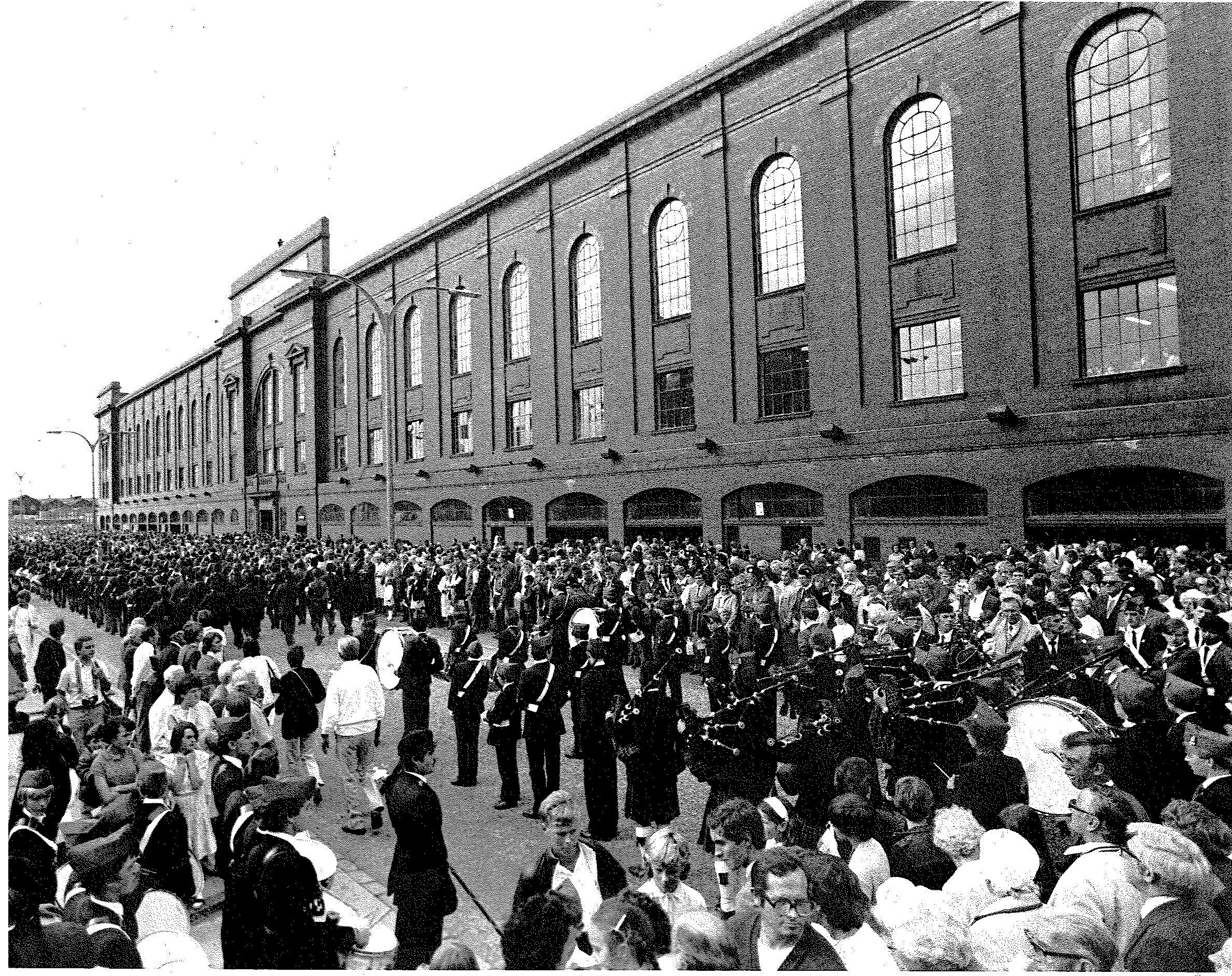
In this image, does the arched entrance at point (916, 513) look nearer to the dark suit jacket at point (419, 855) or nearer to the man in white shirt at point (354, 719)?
the man in white shirt at point (354, 719)

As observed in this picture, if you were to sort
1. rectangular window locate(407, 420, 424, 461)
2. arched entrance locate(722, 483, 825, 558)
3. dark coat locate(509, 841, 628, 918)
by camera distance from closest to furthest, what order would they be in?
dark coat locate(509, 841, 628, 918) → arched entrance locate(722, 483, 825, 558) → rectangular window locate(407, 420, 424, 461)

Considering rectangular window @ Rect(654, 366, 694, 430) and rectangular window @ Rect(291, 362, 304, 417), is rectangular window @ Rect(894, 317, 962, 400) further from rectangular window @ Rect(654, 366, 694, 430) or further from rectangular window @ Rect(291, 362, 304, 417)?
rectangular window @ Rect(291, 362, 304, 417)

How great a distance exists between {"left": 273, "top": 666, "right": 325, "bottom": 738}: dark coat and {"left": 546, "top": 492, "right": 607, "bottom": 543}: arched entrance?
66.2 feet

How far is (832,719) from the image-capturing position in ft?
21.1

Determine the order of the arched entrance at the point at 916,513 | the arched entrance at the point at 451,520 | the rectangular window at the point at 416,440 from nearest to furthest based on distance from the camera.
Answer: the arched entrance at the point at 916,513 → the arched entrance at the point at 451,520 → the rectangular window at the point at 416,440

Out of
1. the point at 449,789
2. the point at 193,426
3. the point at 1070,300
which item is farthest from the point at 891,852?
the point at 193,426

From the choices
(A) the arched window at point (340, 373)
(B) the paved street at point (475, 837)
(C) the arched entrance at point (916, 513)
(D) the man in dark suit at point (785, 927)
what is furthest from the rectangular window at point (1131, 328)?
(A) the arched window at point (340, 373)

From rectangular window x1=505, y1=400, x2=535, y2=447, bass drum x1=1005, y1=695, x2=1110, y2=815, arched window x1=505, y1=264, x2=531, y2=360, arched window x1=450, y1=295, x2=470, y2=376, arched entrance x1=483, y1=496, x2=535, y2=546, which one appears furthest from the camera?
arched window x1=450, y1=295, x2=470, y2=376

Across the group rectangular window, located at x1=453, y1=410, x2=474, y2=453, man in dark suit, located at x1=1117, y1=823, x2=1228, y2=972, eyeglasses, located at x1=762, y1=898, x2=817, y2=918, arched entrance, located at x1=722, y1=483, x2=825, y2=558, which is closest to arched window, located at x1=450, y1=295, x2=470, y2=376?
rectangular window, located at x1=453, y1=410, x2=474, y2=453

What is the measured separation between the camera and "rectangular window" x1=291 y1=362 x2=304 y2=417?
48.7 m

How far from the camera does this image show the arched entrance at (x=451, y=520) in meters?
35.6

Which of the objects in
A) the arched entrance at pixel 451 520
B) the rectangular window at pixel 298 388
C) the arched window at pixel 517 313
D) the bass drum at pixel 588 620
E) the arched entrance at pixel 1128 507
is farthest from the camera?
the rectangular window at pixel 298 388

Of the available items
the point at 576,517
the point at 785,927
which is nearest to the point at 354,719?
the point at 785,927

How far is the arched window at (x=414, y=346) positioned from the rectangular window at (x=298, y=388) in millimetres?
11197
